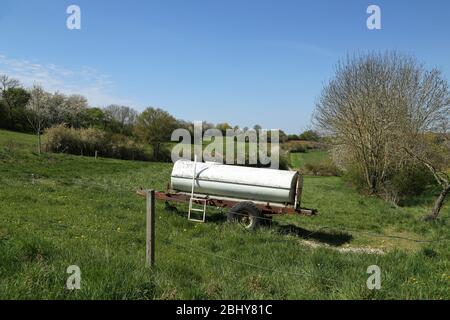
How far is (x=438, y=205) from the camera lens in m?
16.6

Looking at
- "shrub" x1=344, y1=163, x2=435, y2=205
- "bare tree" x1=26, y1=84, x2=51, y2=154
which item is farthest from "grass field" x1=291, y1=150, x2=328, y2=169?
"bare tree" x1=26, y1=84, x2=51, y2=154

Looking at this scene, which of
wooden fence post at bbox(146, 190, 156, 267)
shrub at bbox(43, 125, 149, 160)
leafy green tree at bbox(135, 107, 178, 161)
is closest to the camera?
wooden fence post at bbox(146, 190, 156, 267)

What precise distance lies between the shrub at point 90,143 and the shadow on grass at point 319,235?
34504 mm

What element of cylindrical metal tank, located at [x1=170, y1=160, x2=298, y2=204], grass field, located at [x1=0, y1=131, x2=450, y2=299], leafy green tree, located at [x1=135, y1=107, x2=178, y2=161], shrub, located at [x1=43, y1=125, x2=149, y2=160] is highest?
leafy green tree, located at [x1=135, y1=107, x2=178, y2=161]

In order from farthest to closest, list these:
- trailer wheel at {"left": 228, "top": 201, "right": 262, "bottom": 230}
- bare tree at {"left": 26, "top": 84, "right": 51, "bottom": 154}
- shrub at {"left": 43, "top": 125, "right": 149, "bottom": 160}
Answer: bare tree at {"left": 26, "top": 84, "right": 51, "bottom": 154} < shrub at {"left": 43, "top": 125, "right": 149, "bottom": 160} < trailer wheel at {"left": 228, "top": 201, "right": 262, "bottom": 230}

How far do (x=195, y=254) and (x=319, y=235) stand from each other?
536 centimetres

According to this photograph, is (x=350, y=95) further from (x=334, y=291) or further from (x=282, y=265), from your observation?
(x=334, y=291)

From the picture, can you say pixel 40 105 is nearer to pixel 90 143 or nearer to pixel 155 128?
pixel 90 143

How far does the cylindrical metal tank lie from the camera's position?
1286 cm

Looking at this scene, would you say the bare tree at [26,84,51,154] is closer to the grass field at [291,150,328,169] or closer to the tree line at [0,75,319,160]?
the tree line at [0,75,319,160]

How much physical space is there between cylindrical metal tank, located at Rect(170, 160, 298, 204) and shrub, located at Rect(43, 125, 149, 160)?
1247 inches

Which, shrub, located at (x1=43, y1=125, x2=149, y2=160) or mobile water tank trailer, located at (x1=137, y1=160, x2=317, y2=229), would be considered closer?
mobile water tank trailer, located at (x1=137, y1=160, x2=317, y2=229)

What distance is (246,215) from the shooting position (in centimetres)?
1266
